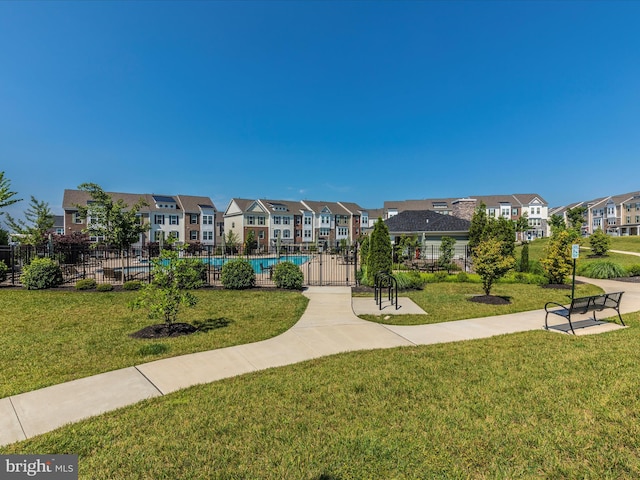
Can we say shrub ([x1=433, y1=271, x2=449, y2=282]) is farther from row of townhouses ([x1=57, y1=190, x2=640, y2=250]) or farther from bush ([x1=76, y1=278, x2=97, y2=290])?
row of townhouses ([x1=57, y1=190, x2=640, y2=250])

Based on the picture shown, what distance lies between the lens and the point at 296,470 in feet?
9.11

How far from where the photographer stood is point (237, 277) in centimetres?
1328

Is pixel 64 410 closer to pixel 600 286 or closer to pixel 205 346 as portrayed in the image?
pixel 205 346

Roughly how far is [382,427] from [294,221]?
53413mm

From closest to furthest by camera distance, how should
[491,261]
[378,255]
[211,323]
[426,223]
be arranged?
1. [211,323]
2. [491,261]
3. [378,255]
4. [426,223]

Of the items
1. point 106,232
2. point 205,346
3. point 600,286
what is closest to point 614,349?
point 205,346

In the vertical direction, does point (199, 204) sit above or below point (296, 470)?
above

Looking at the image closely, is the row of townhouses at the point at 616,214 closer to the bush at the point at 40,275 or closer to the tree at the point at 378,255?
the tree at the point at 378,255

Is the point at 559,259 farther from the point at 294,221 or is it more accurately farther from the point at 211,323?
the point at 294,221

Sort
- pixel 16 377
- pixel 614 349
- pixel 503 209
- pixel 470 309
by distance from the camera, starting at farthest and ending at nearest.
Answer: pixel 503 209 → pixel 470 309 → pixel 614 349 → pixel 16 377

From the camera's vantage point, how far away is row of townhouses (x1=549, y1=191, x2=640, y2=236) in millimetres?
64269

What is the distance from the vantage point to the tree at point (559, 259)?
14.3 m

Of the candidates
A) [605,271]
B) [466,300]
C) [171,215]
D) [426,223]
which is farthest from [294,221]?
[466,300]

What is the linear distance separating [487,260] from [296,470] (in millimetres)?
10805
